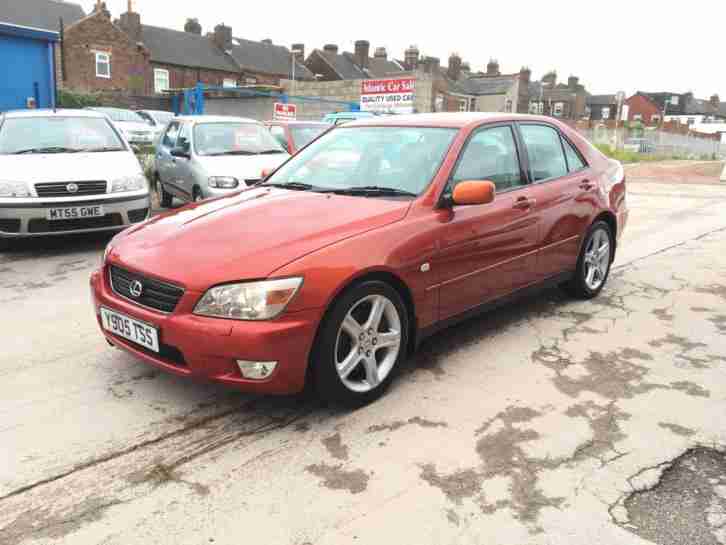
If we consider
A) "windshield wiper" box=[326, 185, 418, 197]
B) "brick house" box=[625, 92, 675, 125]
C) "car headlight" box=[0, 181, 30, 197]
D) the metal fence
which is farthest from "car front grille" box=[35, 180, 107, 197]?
"brick house" box=[625, 92, 675, 125]

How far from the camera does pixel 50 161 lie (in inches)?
270

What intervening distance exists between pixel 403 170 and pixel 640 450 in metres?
2.10

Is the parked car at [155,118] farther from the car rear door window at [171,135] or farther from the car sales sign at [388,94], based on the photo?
the car rear door window at [171,135]

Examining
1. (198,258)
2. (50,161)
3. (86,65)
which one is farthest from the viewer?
(86,65)

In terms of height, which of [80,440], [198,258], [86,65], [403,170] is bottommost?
[80,440]

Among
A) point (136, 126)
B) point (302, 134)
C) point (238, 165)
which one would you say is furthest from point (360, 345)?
point (136, 126)

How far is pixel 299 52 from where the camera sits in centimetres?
5762

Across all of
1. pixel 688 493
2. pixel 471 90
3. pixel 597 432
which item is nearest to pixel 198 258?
pixel 597 432

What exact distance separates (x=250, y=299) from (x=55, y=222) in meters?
4.51

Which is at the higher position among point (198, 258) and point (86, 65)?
point (86, 65)

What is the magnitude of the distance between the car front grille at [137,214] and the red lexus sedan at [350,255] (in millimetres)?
3008

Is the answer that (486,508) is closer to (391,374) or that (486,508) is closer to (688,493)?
(688,493)

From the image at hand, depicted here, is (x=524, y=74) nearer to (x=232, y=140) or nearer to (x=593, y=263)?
(x=232, y=140)

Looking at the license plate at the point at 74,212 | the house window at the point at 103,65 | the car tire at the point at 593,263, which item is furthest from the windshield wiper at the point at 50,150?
the house window at the point at 103,65
